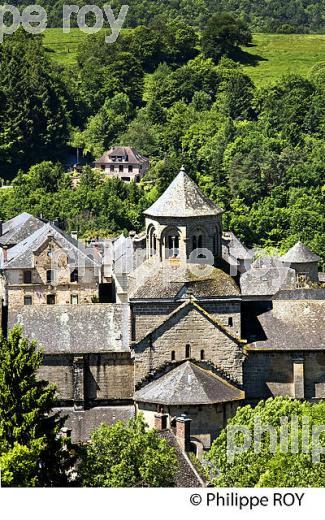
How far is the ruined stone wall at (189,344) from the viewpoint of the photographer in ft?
209

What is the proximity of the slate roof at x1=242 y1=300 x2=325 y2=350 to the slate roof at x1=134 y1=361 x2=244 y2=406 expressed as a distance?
2244mm

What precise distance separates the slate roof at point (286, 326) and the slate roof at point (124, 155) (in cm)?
8339

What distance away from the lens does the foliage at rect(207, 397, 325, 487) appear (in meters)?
49.6

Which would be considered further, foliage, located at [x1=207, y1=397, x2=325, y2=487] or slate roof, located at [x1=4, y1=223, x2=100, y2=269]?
slate roof, located at [x1=4, y1=223, x2=100, y2=269]

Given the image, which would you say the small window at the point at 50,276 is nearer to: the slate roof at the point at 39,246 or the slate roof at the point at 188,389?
the slate roof at the point at 39,246

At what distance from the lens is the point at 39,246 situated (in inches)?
3442

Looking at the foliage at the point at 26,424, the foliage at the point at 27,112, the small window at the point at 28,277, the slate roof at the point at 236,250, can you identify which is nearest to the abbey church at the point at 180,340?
the foliage at the point at 26,424

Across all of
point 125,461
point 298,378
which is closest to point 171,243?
point 298,378

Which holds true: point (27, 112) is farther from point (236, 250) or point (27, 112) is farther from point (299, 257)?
point (299, 257)

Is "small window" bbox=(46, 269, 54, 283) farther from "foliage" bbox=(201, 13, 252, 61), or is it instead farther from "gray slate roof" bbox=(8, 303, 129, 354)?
"foliage" bbox=(201, 13, 252, 61)

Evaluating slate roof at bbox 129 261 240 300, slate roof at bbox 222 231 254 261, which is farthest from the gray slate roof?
slate roof at bbox 222 231 254 261

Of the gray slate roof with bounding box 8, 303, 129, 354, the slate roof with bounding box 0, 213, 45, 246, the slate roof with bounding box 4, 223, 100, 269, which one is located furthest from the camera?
the slate roof with bounding box 0, 213, 45, 246

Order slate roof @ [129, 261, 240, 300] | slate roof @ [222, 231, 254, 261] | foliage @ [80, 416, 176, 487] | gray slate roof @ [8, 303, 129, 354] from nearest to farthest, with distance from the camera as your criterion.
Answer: foliage @ [80, 416, 176, 487] < slate roof @ [129, 261, 240, 300] < gray slate roof @ [8, 303, 129, 354] < slate roof @ [222, 231, 254, 261]

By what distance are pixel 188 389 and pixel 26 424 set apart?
11.1 m
